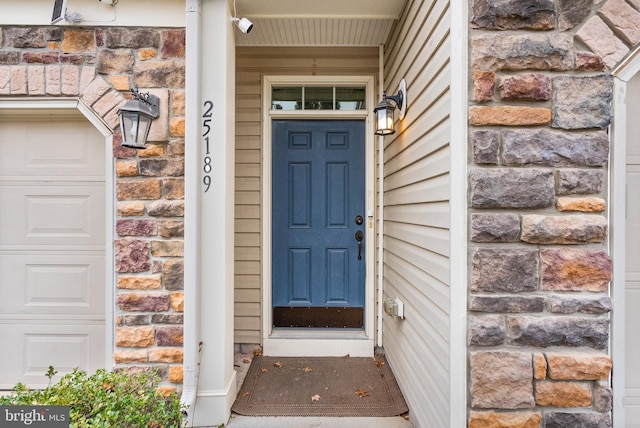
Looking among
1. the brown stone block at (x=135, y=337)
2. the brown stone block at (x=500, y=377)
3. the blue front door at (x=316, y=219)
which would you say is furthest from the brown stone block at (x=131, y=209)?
the brown stone block at (x=500, y=377)

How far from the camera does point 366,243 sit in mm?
3043

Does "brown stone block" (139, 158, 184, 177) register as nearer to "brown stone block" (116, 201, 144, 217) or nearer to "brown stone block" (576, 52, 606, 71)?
"brown stone block" (116, 201, 144, 217)

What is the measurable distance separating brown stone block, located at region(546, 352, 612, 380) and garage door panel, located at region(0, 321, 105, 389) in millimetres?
2527

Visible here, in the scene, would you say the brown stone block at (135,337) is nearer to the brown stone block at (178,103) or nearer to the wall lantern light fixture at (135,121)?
the wall lantern light fixture at (135,121)

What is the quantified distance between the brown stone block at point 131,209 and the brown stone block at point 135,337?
69 cm

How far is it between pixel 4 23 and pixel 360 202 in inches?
105

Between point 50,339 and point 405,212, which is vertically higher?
point 405,212

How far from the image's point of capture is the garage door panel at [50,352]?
228 cm

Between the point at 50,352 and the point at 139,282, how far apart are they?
0.84 meters

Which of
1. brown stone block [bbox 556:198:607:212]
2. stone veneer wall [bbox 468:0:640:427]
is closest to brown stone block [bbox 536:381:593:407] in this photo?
stone veneer wall [bbox 468:0:640:427]

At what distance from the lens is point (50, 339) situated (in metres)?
2.29

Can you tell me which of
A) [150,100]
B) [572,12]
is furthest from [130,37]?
[572,12]

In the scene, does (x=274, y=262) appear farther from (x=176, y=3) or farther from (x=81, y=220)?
(x=176, y=3)

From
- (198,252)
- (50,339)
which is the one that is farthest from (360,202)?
(50,339)
